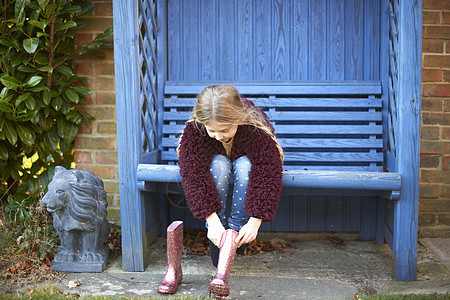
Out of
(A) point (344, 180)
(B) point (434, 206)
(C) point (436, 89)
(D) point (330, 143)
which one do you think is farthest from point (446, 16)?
(A) point (344, 180)

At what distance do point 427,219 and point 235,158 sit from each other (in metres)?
1.93

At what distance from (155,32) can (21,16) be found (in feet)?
3.09

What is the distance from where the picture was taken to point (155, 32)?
12.0 ft

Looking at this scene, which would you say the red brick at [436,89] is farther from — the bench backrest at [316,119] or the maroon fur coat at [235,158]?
the maroon fur coat at [235,158]

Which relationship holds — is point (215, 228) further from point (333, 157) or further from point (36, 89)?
point (36, 89)

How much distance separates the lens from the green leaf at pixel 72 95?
11.9 feet

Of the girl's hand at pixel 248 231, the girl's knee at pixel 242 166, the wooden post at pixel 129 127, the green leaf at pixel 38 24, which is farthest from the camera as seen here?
the green leaf at pixel 38 24

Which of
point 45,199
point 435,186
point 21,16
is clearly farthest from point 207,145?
point 435,186

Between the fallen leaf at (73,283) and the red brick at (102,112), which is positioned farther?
the red brick at (102,112)

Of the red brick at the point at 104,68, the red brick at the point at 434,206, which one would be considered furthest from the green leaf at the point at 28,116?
the red brick at the point at 434,206

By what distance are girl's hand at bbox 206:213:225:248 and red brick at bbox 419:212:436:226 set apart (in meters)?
1.98

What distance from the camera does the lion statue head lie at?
285 centimetres

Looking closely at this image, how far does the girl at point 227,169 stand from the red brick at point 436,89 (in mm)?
1574

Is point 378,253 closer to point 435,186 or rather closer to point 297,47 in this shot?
point 435,186
